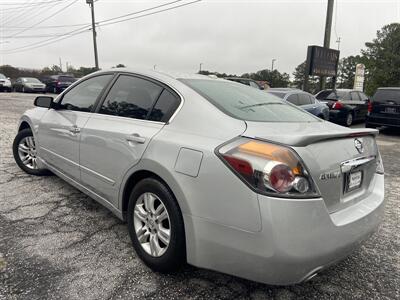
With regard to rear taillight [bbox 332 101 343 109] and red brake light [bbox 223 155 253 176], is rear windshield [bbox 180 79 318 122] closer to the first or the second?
red brake light [bbox 223 155 253 176]

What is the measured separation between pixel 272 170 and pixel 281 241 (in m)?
0.38

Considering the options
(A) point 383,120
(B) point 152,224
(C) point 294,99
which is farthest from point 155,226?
(A) point 383,120

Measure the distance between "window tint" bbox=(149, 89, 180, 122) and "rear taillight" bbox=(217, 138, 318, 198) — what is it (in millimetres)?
762

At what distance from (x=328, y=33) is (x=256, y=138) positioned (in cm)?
1569

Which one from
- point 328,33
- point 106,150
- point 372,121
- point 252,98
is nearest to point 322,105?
point 372,121

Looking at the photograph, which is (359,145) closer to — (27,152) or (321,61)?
(27,152)

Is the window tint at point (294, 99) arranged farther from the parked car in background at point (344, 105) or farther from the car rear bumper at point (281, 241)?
the car rear bumper at point (281, 241)

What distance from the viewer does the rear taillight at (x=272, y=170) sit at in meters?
1.83

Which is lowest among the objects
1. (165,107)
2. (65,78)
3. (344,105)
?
(344,105)

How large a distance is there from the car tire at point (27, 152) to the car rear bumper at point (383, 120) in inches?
383

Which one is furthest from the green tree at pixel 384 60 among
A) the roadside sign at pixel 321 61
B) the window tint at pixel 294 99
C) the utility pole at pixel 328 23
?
the window tint at pixel 294 99

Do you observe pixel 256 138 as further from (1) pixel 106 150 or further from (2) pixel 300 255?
(1) pixel 106 150

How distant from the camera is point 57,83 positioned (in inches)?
1056

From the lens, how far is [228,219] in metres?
1.94
